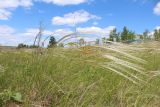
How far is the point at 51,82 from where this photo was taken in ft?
10.9

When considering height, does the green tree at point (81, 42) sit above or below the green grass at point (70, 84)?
above

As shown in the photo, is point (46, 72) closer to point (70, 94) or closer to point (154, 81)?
point (70, 94)

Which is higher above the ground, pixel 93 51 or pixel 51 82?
pixel 93 51

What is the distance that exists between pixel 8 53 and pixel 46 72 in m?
1.69

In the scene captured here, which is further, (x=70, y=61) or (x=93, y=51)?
(x=70, y=61)

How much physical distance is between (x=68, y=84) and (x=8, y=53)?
1.83 meters

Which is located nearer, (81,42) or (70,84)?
(70,84)

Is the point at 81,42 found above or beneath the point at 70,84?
above

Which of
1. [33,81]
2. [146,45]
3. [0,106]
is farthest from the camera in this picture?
[146,45]

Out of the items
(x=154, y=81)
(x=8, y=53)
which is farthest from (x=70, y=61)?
(x=8, y=53)

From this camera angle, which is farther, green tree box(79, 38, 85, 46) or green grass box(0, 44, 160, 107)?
green tree box(79, 38, 85, 46)

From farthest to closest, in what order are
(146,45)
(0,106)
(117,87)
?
(146,45), (117,87), (0,106)

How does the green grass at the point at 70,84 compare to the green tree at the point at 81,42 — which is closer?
the green grass at the point at 70,84

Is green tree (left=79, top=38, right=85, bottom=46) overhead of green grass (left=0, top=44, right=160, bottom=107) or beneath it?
overhead
